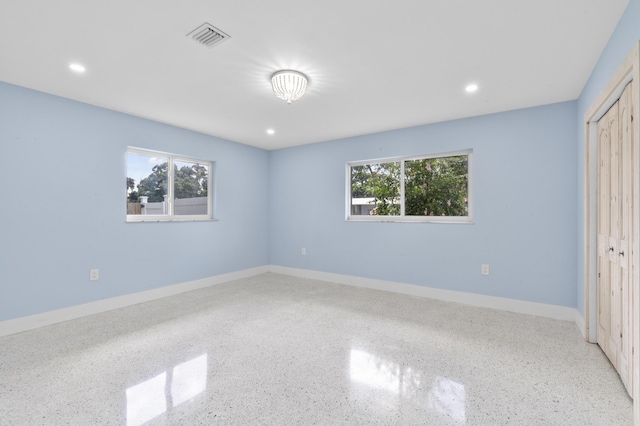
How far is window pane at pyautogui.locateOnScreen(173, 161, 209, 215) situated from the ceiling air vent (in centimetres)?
254

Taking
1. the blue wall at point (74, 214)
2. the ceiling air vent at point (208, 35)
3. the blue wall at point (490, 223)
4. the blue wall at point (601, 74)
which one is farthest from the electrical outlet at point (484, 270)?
the blue wall at point (74, 214)

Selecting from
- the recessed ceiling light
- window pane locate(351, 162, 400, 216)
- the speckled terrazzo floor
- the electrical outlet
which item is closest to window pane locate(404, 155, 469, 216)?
window pane locate(351, 162, 400, 216)

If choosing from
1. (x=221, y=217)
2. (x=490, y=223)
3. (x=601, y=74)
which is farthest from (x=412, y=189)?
(x=221, y=217)

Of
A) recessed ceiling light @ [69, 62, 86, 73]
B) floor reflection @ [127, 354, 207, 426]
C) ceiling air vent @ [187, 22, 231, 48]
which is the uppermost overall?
recessed ceiling light @ [69, 62, 86, 73]

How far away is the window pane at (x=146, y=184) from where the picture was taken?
3607 mm

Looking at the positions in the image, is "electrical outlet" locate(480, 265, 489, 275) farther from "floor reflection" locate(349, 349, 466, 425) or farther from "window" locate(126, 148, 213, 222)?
"window" locate(126, 148, 213, 222)

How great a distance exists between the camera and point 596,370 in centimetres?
198

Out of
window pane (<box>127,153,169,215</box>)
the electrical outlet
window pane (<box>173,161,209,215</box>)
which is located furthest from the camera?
window pane (<box>173,161,209,215</box>)

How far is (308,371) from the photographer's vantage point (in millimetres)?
1985

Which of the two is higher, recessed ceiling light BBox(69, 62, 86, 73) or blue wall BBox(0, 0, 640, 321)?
recessed ceiling light BBox(69, 62, 86, 73)

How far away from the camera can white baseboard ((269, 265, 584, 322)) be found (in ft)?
9.84

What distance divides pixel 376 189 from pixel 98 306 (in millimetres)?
3835

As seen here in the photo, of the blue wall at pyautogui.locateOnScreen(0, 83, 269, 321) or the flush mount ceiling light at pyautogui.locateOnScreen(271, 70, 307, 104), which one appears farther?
the blue wall at pyautogui.locateOnScreen(0, 83, 269, 321)

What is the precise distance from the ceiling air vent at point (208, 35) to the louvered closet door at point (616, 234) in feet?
8.54
